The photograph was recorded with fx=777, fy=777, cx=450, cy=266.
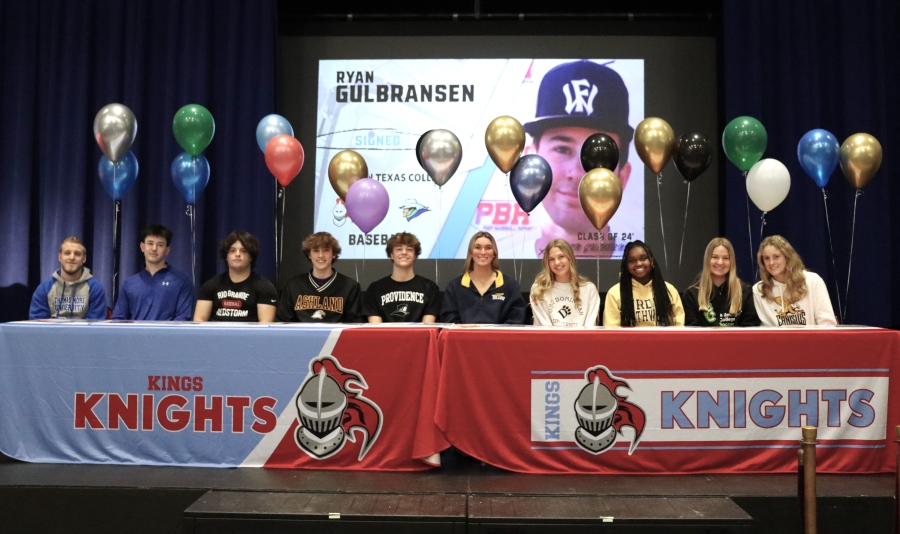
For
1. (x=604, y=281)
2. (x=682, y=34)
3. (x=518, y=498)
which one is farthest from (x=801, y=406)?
(x=682, y=34)

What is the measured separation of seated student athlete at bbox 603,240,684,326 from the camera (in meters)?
4.16

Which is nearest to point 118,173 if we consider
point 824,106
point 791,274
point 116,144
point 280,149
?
point 116,144

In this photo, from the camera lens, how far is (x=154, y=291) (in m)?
4.65

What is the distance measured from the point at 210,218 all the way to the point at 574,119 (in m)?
3.11

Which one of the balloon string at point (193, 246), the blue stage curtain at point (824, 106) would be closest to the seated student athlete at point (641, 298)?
the blue stage curtain at point (824, 106)

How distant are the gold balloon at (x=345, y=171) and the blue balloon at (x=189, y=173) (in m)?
1.01

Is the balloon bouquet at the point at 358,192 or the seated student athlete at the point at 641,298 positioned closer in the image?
the seated student athlete at the point at 641,298

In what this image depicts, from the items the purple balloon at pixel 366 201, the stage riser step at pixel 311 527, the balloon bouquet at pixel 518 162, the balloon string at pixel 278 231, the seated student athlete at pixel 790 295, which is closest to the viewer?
the stage riser step at pixel 311 527

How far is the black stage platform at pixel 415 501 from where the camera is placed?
260 cm

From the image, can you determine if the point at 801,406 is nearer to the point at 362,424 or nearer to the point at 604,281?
the point at 362,424

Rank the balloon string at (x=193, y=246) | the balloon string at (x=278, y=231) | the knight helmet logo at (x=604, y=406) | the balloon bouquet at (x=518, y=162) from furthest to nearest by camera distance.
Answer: the balloon string at (x=278, y=231), the balloon string at (x=193, y=246), the balloon bouquet at (x=518, y=162), the knight helmet logo at (x=604, y=406)

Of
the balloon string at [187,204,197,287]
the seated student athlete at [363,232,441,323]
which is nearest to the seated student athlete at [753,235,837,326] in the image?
the seated student athlete at [363,232,441,323]

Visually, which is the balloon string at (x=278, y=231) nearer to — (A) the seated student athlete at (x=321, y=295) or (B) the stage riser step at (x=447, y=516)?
(A) the seated student athlete at (x=321, y=295)

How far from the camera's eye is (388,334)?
3465mm
